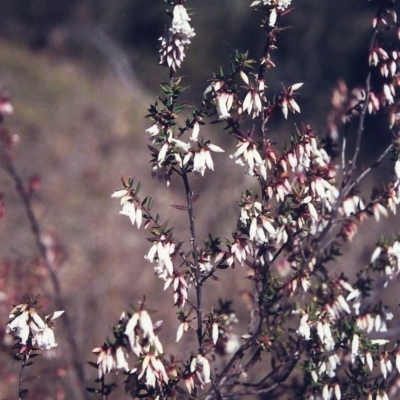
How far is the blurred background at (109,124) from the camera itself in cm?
714

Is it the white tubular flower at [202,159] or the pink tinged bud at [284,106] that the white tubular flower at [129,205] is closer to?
the white tubular flower at [202,159]

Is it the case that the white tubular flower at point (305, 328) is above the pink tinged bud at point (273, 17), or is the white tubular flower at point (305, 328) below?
below

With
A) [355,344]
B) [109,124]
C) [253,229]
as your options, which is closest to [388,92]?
[253,229]

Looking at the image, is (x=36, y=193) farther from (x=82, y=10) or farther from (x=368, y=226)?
(x=82, y=10)

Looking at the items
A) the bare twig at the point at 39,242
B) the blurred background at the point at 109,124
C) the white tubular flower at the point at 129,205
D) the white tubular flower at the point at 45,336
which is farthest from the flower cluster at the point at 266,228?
the blurred background at the point at 109,124

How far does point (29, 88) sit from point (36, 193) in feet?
13.4

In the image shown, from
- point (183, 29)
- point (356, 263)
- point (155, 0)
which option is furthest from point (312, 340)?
point (155, 0)

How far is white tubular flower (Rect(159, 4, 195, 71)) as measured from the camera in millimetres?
2135

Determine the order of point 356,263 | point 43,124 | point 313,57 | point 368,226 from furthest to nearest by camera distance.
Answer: point 43,124 → point 313,57 → point 368,226 → point 356,263

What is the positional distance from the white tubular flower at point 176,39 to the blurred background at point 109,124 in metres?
3.18

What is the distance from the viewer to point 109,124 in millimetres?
11414

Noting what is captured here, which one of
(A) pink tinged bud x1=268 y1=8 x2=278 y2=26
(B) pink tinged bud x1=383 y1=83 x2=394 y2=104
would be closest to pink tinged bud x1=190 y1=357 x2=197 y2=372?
(A) pink tinged bud x1=268 y1=8 x2=278 y2=26

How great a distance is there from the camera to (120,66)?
1358cm

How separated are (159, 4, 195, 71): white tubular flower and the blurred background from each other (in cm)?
318
